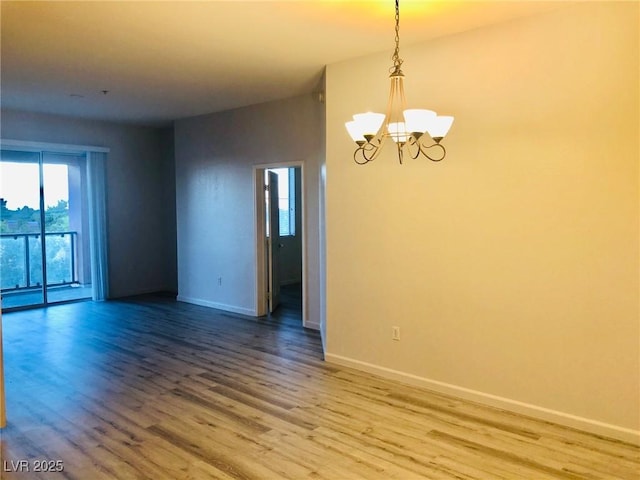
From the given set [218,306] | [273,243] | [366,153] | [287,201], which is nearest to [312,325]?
[273,243]

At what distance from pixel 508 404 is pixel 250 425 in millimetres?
1856

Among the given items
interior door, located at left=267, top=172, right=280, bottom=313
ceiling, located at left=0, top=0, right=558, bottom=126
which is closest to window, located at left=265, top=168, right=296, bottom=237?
interior door, located at left=267, top=172, right=280, bottom=313

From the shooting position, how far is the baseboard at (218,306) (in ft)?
21.1

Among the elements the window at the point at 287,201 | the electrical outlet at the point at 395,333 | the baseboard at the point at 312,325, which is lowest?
the baseboard at the point at 312,325

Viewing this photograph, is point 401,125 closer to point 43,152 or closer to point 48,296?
point 43,152

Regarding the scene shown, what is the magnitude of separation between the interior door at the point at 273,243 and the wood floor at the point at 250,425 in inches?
61.9

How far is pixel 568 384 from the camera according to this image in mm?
3133

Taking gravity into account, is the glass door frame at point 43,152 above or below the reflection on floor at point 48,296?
above

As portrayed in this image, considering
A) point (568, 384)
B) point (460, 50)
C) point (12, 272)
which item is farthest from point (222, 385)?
point (12, 272)

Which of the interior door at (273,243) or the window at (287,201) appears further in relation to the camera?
the window at (287,201)

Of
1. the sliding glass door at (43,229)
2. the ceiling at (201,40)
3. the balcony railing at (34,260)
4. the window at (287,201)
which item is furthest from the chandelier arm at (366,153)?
the balcony railing at (34,260)

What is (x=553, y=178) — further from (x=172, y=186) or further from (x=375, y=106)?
(x=172, y=186)

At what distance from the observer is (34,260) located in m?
6.92

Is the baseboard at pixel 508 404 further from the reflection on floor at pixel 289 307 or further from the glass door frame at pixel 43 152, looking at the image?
the glass door frame at pixel 43 152
